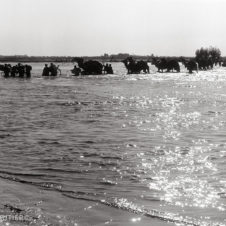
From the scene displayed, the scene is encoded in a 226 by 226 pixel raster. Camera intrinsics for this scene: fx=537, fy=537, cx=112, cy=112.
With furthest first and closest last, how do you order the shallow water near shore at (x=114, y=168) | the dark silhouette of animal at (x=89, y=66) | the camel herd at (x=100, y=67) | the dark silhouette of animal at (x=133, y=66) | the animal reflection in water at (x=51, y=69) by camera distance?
1. the dark silhouette of animal at (x=133, y=66)
2. the dark silhouette of animal at (x=89, y=66)
3. the animal reflection in water at (x=51, y=69)
4. the camel herd at (x=100, y=67)
5. the shallow water near shore at (x=114, y=168)

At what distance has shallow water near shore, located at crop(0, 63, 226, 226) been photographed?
9.66 metres

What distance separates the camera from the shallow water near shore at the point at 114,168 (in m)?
9.66

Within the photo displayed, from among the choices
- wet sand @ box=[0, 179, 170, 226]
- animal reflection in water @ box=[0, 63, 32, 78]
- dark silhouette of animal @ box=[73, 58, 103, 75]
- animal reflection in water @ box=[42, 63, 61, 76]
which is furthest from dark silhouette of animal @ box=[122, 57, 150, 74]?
wet sand @ box=[0, 179, 170, 226]

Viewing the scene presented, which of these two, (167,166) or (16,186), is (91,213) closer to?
(16,186)

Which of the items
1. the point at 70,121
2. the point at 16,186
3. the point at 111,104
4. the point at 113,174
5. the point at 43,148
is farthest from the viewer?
the point at 111,104

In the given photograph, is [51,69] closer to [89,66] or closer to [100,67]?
[89,66]

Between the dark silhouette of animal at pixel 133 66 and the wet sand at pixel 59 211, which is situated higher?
the dark silhouette of animal at pixel 133 66

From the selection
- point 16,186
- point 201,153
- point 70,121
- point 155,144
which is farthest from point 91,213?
point 70,121

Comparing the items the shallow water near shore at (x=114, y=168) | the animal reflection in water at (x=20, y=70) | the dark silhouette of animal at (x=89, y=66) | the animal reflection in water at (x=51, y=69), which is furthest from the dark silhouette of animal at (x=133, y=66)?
the shallow water near shore at (x=114, y=168)

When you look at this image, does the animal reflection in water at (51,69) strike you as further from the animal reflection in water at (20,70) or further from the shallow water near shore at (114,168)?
the shallow water near shore at (114,168)

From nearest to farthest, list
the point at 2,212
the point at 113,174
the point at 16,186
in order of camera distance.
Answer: the point at 2,212, the point at 16,186, the point at 113,174

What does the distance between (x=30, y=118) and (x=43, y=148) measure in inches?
368

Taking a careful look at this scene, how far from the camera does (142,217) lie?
9.36 meters

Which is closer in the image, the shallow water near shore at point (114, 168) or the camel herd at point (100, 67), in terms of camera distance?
the shallow water near shore at point (114, 168)
